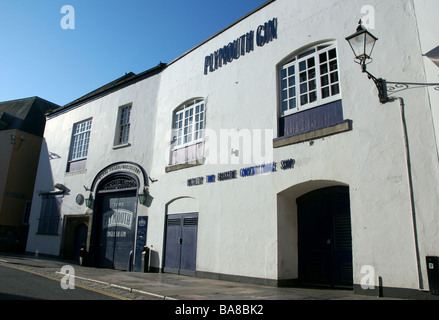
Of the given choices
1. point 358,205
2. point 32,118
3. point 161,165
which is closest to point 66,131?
point 32,118

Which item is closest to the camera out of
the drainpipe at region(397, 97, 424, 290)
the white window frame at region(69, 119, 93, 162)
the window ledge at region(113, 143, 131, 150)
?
the drainpipe at region(397, 97, 424, 290)

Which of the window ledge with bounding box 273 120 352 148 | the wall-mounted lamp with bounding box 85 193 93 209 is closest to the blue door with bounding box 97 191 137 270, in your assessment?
the wall-mounted lamp with bounding box 85 193 93 209

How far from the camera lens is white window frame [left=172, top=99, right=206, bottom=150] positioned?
12.5 m

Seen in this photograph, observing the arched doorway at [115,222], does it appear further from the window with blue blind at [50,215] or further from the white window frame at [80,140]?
the window with blue blind at [50,215]

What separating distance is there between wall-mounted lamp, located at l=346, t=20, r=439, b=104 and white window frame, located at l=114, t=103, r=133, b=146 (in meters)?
11.5

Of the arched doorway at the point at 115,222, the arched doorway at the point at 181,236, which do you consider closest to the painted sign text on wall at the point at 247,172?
the arched doorway at the point at 181,236

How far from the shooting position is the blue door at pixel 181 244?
11.6 meters

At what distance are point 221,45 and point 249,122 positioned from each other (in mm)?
3706

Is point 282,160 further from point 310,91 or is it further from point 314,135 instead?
point 310,91

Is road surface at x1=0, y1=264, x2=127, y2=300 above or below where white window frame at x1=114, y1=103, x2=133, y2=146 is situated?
below

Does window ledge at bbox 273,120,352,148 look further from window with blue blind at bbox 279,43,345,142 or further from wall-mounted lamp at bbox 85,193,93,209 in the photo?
wall-mounted lamp at bbox 85,193,93,209

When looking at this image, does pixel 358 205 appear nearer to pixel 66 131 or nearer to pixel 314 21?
pixel 314 21

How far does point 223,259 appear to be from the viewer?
10.3m

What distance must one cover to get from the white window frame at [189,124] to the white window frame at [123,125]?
11.6ft
